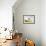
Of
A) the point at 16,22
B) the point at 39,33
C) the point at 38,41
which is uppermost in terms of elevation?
the point at 16,22

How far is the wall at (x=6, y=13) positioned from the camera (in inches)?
176

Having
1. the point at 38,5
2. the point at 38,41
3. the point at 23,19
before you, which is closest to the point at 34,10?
the point at 38,5

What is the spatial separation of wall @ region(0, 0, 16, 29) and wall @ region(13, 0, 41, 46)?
1.50 m

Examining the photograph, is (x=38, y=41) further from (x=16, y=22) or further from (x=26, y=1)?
(x=26, y=1)

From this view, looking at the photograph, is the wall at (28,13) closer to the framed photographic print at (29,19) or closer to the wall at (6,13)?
the framed photographic print at (29,19)

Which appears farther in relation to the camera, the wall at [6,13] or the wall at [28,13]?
the wall at [28,13]

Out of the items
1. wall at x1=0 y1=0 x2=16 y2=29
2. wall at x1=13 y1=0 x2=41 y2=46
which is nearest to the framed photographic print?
wall at x1=13 y1=0 x2=41 y2=46

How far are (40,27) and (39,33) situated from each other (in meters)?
0.31

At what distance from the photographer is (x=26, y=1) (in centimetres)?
605

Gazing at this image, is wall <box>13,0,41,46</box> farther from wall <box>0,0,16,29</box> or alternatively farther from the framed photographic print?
wall <box>0,0,16,29</box>

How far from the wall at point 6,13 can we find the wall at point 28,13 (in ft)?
4.92

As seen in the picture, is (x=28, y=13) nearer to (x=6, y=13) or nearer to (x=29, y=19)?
(x=29, y=19)

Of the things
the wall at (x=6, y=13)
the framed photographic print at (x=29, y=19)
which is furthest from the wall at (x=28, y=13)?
the wall at (x=6, y=13)

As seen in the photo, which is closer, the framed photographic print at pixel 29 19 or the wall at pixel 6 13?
the wall at pixel 6 13
